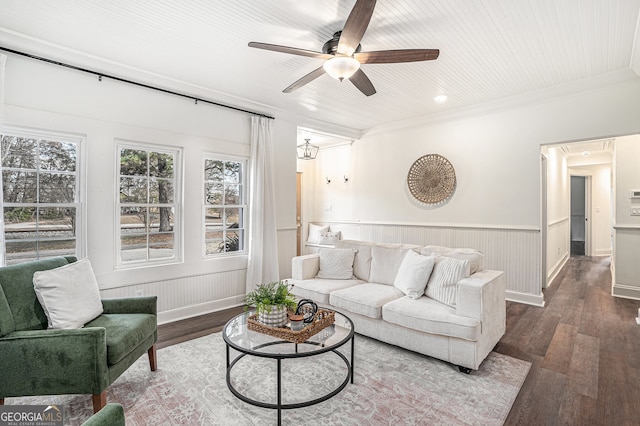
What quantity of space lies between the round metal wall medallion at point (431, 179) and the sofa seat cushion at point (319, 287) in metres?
2.26

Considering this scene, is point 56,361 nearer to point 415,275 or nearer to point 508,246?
point 415,275

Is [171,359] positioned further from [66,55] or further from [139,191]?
[66,55]

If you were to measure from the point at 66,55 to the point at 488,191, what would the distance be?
17.2 feet

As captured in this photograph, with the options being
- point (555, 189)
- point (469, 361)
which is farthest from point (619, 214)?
point (469, 361)

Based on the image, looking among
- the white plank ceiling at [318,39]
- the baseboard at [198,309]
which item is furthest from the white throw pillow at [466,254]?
the baseboard at [198,309]

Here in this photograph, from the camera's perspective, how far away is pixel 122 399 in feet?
7.30

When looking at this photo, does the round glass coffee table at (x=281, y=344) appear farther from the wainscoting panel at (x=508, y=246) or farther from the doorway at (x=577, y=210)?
the doorway at (x=577, y=210)

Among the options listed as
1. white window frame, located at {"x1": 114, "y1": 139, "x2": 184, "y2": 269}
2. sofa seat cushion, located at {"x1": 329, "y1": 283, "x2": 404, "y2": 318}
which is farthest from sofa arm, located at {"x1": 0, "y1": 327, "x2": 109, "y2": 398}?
sofa seat cushion, located at {"x1": 329, "y1": 283, "x2": 404, "y2": 318}

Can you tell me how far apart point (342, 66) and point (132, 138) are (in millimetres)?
2409

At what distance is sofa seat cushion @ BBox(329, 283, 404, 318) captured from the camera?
119 inches

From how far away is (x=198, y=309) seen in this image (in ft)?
13.2


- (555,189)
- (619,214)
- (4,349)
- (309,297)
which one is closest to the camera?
(4,349)

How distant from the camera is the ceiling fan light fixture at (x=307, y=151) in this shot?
6.41m

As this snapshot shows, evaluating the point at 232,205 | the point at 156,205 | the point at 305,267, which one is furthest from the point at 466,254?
the point at 156,205
